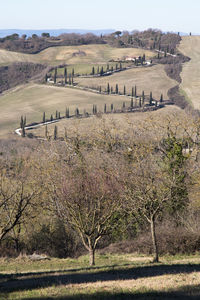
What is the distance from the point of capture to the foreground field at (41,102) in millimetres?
151000

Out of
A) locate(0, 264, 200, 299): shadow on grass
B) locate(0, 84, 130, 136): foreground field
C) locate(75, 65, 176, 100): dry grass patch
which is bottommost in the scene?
locate(0, 84, 130, 136): foreground field

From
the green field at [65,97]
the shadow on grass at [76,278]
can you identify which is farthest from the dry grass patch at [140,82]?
the shadow on grass at [76,278]

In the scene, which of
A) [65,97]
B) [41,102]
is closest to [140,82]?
[65,97]

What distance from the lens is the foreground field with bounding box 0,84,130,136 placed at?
151 m

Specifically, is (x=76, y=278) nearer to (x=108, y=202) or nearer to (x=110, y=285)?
(x=110, y=285)

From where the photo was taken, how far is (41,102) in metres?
173

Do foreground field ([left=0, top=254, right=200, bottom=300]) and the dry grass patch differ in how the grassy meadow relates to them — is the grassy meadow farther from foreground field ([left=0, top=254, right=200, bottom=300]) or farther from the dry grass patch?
the dry grass patch

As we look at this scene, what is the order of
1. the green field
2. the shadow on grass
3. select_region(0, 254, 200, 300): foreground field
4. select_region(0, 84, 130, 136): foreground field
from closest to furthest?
1. select_region(0, 254, 200, 300): foreground field
2. the shadow on grass
3. select_region(0, 84, 130, 136): foreground field
4. the green field

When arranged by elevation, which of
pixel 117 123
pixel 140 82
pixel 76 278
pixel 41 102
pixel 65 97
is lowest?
pixel 41 102

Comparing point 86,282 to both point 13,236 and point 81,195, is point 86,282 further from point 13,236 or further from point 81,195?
point 13,236

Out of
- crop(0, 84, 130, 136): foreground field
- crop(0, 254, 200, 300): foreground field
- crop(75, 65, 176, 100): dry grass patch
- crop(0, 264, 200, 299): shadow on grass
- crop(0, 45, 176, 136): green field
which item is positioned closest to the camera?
crop(0, 254, 200, 300): foreground field

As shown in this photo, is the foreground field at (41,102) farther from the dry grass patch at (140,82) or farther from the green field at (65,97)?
the dry grass patch at (140,82)

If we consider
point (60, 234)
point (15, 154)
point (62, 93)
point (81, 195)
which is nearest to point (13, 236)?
point (60, 234)

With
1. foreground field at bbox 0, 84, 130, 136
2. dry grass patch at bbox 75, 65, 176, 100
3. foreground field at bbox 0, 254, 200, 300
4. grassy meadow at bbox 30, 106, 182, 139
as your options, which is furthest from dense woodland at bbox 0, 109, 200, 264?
dry grass patch at bbox 75, 65, 176, 100
